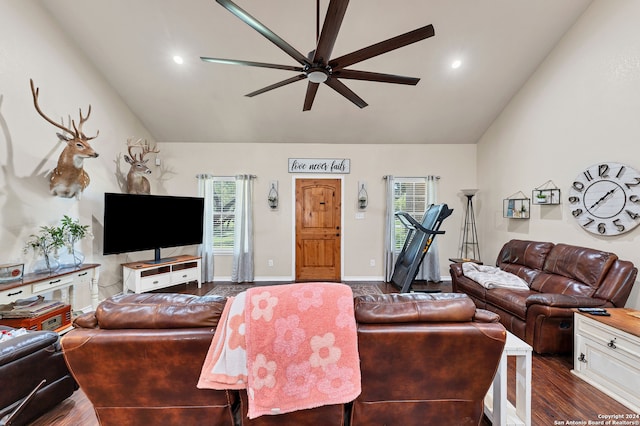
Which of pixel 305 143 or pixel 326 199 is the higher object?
pixel 305 143

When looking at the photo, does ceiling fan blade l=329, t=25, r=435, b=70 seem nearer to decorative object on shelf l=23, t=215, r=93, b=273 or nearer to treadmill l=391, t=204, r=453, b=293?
treadmill l=391, t=204, r=453, b=293

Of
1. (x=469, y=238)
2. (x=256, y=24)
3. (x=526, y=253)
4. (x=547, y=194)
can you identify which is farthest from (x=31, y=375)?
(x=469, y=238)

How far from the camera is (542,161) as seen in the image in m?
3.64

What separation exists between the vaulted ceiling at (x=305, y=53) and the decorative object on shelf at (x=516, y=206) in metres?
1.49

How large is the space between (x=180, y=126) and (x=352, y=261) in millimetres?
4154

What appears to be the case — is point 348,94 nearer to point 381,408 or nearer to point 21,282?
point 381,408

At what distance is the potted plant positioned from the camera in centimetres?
275

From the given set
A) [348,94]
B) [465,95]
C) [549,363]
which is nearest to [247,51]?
[348,94]

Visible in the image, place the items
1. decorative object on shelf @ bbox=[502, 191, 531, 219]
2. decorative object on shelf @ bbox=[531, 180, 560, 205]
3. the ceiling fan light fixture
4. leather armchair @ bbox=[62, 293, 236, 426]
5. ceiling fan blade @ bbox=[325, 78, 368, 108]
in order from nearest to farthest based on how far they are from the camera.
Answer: leather armchair @ bbox=[62, 293, 236, 426] → the ceiling fan light fixture → ceiling fan blade @ bbox=[325, 78, 368, 108] → decorative object on shelf @ bbox=[531, 180, 560, 205] → decorative object on shelf @ bbox=[502, 191, 531, 219]

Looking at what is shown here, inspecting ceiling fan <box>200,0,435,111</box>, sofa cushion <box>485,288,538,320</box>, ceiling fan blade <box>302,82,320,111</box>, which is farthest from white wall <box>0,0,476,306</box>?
ceiling fan <box>200,0,435,111</box>

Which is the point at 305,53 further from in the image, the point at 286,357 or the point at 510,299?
the point at 510,299

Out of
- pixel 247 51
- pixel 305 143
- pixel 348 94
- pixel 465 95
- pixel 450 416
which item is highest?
pixel 247 51

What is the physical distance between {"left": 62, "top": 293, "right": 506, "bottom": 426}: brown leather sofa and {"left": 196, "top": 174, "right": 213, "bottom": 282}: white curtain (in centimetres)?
376

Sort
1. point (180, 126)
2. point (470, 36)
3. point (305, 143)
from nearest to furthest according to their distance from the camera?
point (470, 36)
point (180, 126)
point (305, 143)
